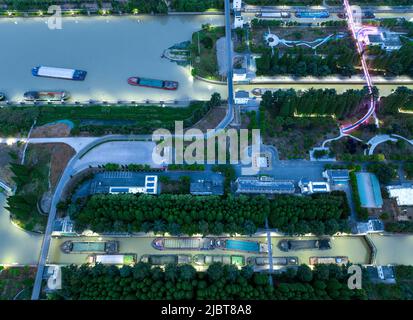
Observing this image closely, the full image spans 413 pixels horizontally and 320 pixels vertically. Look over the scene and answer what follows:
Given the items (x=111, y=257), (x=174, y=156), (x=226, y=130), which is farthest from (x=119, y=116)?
(x=111, y=257)

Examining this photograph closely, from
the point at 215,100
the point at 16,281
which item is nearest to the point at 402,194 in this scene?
the point at 215,100

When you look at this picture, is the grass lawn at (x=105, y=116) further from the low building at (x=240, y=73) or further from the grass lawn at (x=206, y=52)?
the low building at (x=240, y=73)

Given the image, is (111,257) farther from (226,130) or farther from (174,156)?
(226,130)

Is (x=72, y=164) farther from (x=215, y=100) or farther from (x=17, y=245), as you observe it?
(x=215, y=100)

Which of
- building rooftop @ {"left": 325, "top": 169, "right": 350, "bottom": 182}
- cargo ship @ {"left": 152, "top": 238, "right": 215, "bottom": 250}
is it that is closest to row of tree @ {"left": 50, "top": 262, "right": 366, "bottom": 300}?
cargo ship @ {"left": 152, "top": 238, "right": 215, "bottom": 250}

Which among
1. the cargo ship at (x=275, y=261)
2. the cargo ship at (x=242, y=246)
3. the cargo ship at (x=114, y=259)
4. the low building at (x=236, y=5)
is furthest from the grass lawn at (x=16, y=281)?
the low building at (x=236, y=5)

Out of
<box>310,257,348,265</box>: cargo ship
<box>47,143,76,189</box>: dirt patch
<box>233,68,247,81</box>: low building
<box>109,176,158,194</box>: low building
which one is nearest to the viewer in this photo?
<box>310,257,348,265</box>: cargo ship

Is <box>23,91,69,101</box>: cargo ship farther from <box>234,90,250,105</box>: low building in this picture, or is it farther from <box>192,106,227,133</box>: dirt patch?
<box>234,90,250,105</box>: low building
